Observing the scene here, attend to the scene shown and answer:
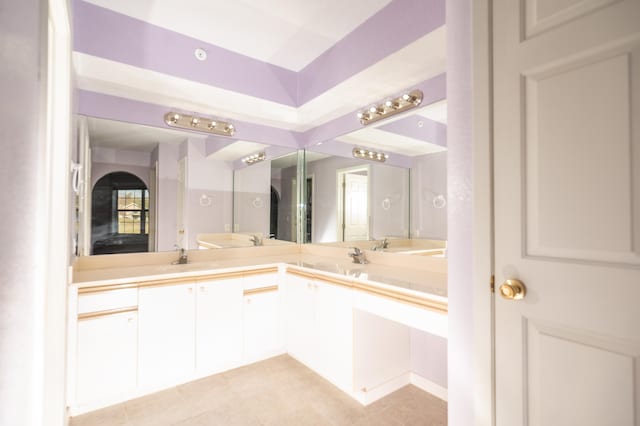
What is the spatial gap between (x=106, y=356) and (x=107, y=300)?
0.36m

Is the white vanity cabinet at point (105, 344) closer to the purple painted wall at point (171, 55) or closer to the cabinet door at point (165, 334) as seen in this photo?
the cabinet door at point (165, 334)

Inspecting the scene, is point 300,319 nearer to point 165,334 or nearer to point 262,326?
point 262,326

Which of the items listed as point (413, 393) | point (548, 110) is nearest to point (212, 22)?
point (548, 110)

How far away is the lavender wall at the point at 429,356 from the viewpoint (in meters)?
2.07

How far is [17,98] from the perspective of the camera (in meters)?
0.63

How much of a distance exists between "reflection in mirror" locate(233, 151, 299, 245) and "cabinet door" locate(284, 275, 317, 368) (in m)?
0.89

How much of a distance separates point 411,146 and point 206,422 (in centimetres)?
240

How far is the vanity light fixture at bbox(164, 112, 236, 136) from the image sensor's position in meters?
2.65

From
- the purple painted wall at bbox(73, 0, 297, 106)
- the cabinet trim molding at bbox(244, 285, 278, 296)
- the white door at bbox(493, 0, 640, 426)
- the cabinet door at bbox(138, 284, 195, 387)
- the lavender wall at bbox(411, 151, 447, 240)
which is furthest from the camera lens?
the cabinet trim molding at bbox(244, 285, 278, 296)

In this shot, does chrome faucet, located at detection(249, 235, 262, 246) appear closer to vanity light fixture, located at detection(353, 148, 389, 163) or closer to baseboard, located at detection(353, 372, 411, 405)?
vanity light fixture, located at detection(353, 148, 389, 163)

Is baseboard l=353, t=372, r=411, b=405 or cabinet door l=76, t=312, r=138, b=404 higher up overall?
cabinet door l=76, t=312, r=138, b=404

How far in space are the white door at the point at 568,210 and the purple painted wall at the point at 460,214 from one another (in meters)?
0.13

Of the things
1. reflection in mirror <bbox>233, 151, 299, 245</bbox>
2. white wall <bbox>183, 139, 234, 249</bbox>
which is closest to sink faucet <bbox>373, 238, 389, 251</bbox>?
reflection in mirror <bbox>233, 151, 299, 245</bbox>

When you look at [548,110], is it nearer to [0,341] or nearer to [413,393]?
[0,341]
